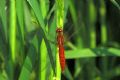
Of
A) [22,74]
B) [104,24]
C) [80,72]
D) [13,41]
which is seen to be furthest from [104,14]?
[22,74]

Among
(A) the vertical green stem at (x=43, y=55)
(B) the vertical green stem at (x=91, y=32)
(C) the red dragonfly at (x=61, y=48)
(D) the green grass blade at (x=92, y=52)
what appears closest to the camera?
(C) the red dragonfly at (x=61, y=48)

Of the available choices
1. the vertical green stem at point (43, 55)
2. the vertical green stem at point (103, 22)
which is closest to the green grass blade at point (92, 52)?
the vertical green stem at point (43, 55)

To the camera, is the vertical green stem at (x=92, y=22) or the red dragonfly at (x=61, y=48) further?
the vertical green stem at (x=92, y=22)

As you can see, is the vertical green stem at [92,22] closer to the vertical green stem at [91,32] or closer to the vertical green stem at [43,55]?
the vertical green stem at [91,32]

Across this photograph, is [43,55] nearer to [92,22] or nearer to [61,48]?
[61,48]

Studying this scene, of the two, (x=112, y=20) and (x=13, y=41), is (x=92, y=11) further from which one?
(x=13, y=41)

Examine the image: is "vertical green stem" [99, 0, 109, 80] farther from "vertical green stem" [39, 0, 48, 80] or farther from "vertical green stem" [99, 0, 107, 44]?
"vertical green stem" [39, 0, 48, 80]

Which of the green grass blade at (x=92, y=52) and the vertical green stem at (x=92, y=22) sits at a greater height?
the vertical green stem at (x=92, y=22)

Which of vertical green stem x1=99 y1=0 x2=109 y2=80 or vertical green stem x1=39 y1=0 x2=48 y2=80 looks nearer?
vertical green stem x1=39 y1=0 x2=48 y2=80

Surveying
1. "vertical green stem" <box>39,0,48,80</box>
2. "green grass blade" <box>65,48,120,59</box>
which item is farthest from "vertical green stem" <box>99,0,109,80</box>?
"vertical green stem" <box>39,0,48,80</box>

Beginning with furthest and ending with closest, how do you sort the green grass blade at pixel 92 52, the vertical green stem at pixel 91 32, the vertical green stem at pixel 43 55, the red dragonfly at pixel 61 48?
the vertical green stem at pixel 91 32 < the green grass blade at pixel 92 52 < the vertical green stem at pixel 43 55 < the red dragonfly at pixel 61 48

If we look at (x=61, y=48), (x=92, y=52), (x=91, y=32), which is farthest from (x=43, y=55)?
(x=91, y=32)
